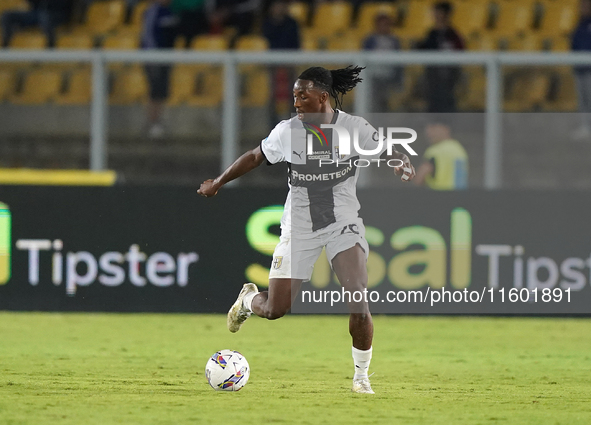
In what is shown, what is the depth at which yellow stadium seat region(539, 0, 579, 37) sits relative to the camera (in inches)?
538

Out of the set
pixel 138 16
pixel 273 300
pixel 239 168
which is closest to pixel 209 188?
pixel 239 168

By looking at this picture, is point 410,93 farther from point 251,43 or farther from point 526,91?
point 251,43

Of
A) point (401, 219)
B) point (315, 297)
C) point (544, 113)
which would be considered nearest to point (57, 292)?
point (315, 297)

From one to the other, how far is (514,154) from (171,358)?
4597 mm

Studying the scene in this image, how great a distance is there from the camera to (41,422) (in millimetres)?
5691

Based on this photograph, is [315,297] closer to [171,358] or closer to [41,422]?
[171,358]

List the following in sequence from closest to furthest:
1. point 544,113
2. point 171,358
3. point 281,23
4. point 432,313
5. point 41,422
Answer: point 41,422 → point 171,358 → point 544,113 → point 432,313 → point 281,23

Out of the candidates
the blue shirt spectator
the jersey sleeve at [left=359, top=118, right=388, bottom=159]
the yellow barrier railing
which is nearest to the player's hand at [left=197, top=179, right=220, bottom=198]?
the jersey sleeve at [left=359, top=118, right=388, bottom=159]

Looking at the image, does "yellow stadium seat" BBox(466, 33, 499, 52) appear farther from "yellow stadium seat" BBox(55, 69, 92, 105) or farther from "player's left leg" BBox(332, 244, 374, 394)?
"player's left leg" BBox(332, 244, 374, 394)

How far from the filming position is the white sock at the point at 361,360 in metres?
6.74

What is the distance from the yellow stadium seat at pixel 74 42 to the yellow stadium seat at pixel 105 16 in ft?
2.74

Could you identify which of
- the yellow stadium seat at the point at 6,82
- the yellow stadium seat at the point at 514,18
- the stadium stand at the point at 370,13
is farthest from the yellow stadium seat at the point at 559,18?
the yellow stadium seat at the point at 6,82

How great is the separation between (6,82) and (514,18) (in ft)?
21.7

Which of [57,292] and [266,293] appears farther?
[57,292]
